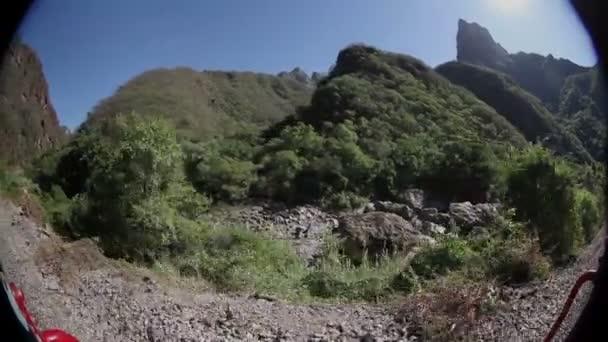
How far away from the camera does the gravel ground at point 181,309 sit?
3775 mm

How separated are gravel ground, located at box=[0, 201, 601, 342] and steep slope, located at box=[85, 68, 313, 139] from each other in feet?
7.74

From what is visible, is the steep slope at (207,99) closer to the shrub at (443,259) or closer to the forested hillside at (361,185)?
the forested hillside at (361,185)

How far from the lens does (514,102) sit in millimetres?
5504

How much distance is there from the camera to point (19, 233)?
6.20 metres

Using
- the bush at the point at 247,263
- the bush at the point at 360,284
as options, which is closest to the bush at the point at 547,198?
the bush at the point at 360,284

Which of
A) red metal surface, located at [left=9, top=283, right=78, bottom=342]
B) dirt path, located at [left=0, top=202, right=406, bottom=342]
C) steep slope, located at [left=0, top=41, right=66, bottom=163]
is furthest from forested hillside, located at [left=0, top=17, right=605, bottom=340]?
red metal surface, located at [left=9, top=283, right=78, bottom=342]

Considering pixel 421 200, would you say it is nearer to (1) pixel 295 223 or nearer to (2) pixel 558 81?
(1) pixel 295 223

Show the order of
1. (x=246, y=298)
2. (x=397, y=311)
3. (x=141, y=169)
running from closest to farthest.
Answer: (x=397, y=311), (x=246, y=298), (x=141, y=169)

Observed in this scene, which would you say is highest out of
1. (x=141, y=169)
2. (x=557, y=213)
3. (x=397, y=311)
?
(x=141, y=169)

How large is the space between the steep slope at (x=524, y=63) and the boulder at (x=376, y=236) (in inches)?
196

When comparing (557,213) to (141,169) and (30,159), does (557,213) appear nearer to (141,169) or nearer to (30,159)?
(141,169)

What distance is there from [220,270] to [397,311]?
2836 mm

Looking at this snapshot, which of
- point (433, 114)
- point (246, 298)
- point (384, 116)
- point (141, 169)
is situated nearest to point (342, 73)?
point (384, 116)

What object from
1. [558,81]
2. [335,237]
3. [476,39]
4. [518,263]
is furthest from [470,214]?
[476,39]
